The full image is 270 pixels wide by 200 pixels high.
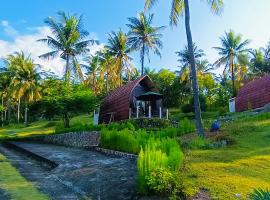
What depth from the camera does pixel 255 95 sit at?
104 feet

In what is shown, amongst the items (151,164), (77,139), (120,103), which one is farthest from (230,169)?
(120,103)

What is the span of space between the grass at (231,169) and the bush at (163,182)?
22 centimetres

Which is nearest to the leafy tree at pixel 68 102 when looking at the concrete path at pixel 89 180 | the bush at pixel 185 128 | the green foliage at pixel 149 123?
the green foliage at pixel 149 123

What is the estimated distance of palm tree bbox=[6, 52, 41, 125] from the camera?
47719 millimetres

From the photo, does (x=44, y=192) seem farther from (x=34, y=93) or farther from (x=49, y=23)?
(x=34, y=93)

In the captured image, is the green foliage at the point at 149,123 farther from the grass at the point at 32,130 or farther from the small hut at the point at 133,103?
the grass at the point at 32,130

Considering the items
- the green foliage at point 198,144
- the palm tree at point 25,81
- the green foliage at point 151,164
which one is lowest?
the green foliage at point 151,164

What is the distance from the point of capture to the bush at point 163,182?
6.78m

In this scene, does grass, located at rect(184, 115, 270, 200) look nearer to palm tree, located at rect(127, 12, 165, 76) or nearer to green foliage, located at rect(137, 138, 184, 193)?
green foliage, located at rect(137, 138, 184, 193)

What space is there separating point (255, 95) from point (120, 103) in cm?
1147

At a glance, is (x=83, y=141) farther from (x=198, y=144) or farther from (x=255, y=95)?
(x=255, y=95)

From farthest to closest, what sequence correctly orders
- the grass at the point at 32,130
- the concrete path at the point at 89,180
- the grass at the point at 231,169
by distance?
the grass at the point at 32,130
the concrete path at the point at 89,180
the grass at the point at 231,169

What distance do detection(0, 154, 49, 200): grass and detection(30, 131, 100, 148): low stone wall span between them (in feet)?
25.7

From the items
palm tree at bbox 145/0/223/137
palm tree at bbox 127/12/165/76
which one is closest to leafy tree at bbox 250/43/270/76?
palm tree at bbox 127/12/165/76
